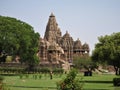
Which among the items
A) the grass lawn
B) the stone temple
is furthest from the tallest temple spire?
the grass lawn

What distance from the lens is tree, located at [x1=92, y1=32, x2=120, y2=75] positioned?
132 ft

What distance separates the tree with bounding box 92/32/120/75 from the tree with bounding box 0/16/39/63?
54.0ft

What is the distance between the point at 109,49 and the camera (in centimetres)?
4125

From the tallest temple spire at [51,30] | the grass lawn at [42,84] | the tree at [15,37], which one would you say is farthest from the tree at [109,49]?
the tallest temple spire at [51,30]

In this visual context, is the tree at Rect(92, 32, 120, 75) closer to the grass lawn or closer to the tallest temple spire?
the grass lawn

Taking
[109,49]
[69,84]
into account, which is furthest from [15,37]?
[69,84]

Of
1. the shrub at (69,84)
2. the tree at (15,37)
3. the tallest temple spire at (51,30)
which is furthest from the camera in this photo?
the tallest temple spire at (51,30)

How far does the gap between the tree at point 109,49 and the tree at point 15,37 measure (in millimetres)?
16469

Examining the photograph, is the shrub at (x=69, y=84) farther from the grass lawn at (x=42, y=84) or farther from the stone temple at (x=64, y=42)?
the stone temple at (x=64, y=42)

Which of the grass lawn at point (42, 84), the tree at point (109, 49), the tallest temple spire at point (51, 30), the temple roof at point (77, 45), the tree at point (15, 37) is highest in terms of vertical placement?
the tallest temple spire at point (51, 30)

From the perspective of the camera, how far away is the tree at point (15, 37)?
56.8 metres

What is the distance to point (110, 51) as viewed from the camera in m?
40.9

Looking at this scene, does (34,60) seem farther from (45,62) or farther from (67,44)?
(67,44)

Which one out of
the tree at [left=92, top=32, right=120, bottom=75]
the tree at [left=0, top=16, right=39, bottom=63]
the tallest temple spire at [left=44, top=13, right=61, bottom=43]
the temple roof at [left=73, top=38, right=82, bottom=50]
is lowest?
the tree at [left=92, top=32, right=120, bottom=75]
